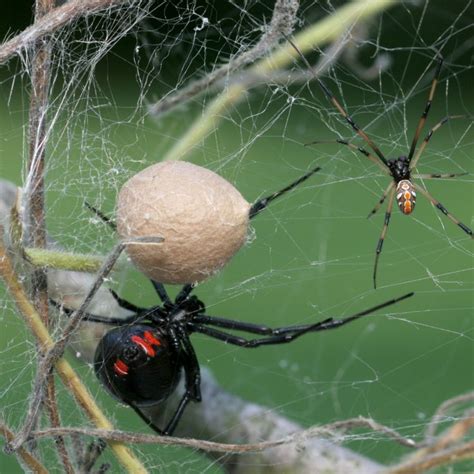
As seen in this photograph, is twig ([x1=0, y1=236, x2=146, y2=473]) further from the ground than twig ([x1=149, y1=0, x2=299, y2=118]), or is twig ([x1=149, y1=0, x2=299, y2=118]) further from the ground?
twig ([x1=149, y1=0, x2=299, y2=118])

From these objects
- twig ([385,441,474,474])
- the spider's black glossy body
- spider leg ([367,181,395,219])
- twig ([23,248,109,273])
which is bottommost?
twig ([385,441,474,474])

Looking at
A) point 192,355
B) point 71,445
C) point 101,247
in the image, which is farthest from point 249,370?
point 71,445

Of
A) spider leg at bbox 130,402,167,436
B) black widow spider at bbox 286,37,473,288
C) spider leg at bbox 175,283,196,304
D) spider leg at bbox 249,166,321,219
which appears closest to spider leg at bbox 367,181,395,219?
black widow spider at bbox 286,37,473,288

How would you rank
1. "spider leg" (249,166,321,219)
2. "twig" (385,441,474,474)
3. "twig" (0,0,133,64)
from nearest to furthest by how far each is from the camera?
"twig" (385,441,474,474) < "twig" (0,0,133,64) < "spider leg" (249,166,321,219)

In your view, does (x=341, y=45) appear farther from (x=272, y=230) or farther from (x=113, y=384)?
(x=113, y=384)

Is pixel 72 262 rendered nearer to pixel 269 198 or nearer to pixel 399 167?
pixel 269 198

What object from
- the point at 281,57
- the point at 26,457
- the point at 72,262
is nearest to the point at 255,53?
the point at 281,57

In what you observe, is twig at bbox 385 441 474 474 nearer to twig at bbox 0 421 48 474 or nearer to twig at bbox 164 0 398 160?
twig at bbox 0 421 48 474
